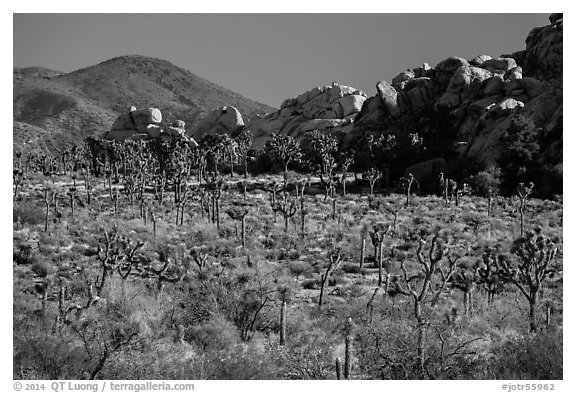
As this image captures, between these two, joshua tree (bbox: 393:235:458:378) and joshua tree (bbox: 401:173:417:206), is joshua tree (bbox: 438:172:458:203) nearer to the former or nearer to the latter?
joshua tree (bbox: 401:173:417:206)

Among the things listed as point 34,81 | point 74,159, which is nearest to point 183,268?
point 74,159

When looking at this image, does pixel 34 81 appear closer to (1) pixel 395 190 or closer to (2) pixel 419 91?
(2) pixel 419 91

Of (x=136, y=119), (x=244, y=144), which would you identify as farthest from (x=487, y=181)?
(x=136, y=119)

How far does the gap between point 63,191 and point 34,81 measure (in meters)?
137

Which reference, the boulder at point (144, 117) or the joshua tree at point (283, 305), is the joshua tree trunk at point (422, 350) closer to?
the joshua tree at point (283, 305)

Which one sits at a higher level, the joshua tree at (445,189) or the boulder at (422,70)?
→ the boulder at (422,70)

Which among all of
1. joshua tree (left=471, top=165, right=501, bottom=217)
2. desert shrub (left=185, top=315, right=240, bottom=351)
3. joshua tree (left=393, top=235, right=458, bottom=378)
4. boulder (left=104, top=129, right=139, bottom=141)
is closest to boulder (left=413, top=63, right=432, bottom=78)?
joshua tree (left=471, top=165, right=501, bottom=217)

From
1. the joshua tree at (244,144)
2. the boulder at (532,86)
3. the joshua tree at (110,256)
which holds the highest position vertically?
the boulder at (532,86)

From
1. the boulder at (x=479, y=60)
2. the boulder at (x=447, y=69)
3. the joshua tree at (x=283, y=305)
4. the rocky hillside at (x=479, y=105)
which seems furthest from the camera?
the boulder at (x=479, y=60)

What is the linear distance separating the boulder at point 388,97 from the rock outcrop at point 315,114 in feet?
27.1

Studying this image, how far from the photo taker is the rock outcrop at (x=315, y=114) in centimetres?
10650

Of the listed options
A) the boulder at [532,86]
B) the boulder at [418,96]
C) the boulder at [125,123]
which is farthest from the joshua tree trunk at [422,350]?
the boulder at [125,123]
